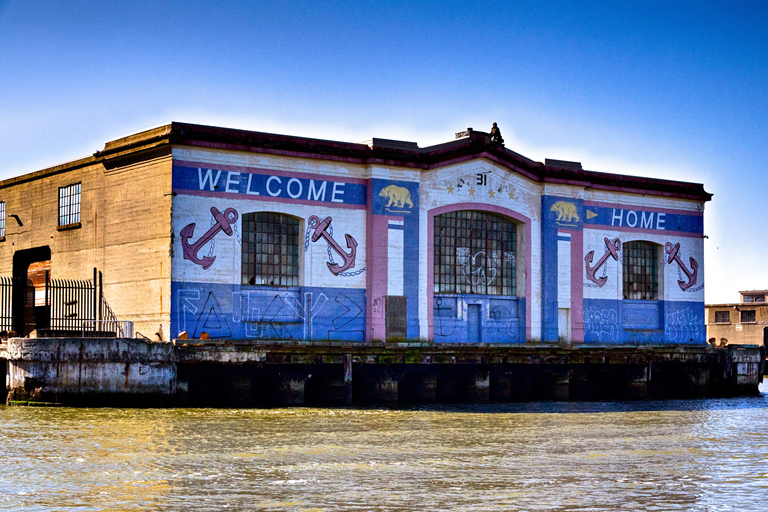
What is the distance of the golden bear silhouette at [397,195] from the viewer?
38062 millimetres

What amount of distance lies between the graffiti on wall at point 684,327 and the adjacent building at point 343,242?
102 millimetres

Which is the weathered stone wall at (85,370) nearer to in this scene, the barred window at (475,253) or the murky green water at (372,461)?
the murky green water at (372,461)

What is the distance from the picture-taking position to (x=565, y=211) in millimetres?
43031

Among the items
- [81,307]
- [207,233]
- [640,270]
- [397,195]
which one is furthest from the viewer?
[640,270]

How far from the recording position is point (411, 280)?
3841 cm

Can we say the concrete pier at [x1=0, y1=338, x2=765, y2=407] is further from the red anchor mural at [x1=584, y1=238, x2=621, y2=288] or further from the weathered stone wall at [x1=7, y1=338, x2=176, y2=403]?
the red anchor mural at [x1=584, y1=238, x2=621, y2=288]

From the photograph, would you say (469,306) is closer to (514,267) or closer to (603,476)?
(514,267)

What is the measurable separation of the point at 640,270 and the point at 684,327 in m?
3.43

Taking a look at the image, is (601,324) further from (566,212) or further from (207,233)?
(207,233)

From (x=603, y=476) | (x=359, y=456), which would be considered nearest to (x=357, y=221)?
(x=359, y=456)

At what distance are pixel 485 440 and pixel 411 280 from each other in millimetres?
14847

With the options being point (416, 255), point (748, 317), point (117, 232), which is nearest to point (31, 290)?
point (117, 232)

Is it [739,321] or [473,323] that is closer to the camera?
[473,323]

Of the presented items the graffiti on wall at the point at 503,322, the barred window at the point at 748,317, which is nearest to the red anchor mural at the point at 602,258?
the graffiti on wall at the point at 503,322
